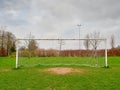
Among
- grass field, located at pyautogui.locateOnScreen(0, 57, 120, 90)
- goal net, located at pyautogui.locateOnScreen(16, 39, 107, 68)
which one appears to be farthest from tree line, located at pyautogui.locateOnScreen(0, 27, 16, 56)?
grass field, located at pyautogui.locateOnScreen(0, 57, 120, 90)

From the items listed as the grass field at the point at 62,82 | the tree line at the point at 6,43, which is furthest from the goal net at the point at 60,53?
the tree line at the point at 6,43

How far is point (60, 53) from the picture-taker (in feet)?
84.0

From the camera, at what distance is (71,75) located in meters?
16.1

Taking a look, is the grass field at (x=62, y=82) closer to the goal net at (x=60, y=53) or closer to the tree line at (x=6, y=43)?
the goal net at (x=60, y=53)

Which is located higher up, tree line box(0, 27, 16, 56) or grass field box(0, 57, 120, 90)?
tree line box(0, 27, 16, 56)

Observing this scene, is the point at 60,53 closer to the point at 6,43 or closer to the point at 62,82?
the point at 62,82

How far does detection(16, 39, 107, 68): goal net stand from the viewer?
2480cm

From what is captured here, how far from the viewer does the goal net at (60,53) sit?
24797 millimetres

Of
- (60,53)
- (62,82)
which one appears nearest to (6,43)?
(60,53)

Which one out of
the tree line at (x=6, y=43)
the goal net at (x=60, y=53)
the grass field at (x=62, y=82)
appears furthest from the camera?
the tree line at (x=6, y=43)

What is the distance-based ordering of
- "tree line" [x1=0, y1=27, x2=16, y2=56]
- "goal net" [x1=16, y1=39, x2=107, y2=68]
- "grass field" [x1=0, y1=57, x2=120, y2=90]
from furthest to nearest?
1. "tree line" [x1=0, y1=27, x2=16, y2=56]
2. "goal net" [x1=16, y1=39, x2=107, y2=68]
3. "grass field" [x1=0, y1=57, x2=120, y2=90]

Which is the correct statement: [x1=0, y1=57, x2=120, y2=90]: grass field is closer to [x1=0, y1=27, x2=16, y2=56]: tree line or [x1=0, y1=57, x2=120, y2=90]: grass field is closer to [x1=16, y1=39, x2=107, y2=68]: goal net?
[x1=16, y1=39, x2=107, y2=68]: goal net

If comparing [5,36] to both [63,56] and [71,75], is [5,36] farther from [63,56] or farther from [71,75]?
[71,75]

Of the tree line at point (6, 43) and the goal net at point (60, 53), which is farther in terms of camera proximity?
the tree line at point (6, 43)
